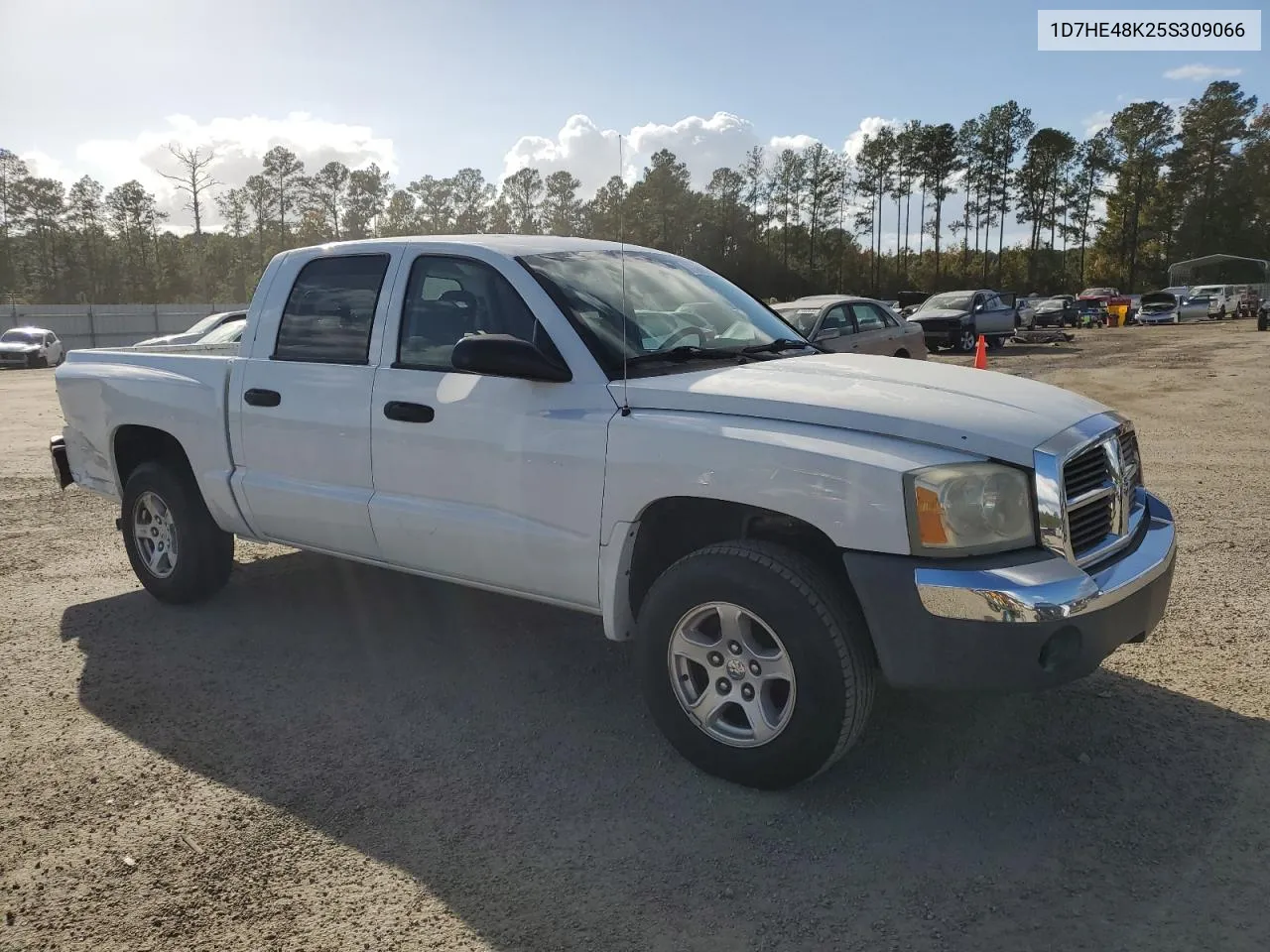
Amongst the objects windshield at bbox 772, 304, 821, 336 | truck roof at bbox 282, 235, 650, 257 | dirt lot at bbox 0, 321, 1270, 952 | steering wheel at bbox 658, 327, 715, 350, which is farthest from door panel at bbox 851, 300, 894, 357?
steering wheel at bbox 658, 327, 715, 350

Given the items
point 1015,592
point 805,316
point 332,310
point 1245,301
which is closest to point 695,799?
point 1015,592

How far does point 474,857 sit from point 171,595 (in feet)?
10.5

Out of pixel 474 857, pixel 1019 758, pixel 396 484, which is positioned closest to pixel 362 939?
pixel 474 857

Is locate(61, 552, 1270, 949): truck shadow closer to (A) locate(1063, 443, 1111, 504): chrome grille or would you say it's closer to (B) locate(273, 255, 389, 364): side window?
(A) locate(1063, 443, 1111, 504): chrome grille

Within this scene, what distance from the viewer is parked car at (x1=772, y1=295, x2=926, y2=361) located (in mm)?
14094

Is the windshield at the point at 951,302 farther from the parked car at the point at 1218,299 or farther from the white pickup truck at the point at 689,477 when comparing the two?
the parked car at the point at 1218,299

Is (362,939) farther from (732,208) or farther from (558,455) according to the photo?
(732,208)

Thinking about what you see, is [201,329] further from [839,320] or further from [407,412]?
[407,412]

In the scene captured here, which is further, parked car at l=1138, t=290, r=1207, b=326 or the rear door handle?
parked car at l=1138, t=290, r=1207, b=326

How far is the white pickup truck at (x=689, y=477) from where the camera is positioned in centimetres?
295

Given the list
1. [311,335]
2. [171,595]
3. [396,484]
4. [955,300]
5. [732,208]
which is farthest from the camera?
[955,300]

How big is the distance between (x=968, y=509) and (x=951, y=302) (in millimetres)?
25449

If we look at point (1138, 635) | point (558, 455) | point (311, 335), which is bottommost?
point (1138, 635)

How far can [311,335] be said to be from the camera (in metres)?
4.59
